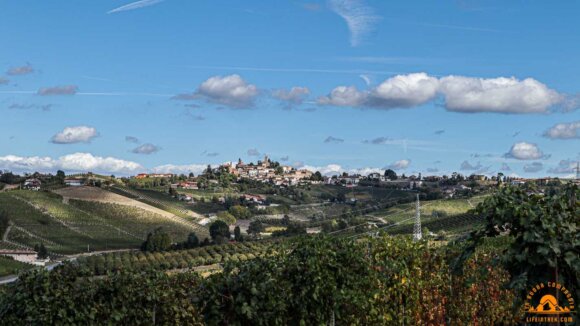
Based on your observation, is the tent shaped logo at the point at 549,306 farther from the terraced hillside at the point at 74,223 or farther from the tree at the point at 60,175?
the tree at the point at 60,175

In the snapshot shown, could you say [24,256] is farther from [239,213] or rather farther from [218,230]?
[239,213]

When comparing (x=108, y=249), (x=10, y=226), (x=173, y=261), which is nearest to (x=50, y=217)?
(x=10, y=226)

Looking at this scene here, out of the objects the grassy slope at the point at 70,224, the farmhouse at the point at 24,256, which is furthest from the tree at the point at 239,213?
the farmhouse at the point at 24,256

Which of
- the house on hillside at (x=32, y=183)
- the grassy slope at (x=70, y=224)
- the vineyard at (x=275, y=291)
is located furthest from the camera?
the house on hillside at (x=32, y=183)

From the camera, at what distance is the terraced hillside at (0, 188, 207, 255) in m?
94.2

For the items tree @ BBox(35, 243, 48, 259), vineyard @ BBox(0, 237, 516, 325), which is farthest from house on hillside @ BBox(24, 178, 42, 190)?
vineyard @ BBox(0, 237, 516, 325)

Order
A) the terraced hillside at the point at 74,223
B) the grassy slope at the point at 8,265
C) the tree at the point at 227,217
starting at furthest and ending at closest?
the tree at the point at 227,217
the terraced hillside at the point at 74,223
the grassy slope at the point at 8,265

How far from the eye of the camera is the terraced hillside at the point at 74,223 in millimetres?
94250

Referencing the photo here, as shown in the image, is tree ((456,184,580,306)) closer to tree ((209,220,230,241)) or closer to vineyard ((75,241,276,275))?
vineyard ((75,241,276,275))

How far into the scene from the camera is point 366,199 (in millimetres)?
160125

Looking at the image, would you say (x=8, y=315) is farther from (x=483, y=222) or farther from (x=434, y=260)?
(x=434, y=260)

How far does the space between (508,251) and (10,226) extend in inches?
4046

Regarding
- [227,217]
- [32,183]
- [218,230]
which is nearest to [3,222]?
[218,230]

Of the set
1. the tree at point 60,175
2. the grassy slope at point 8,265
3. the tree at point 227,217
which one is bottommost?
the grassy slope at point 8,265
